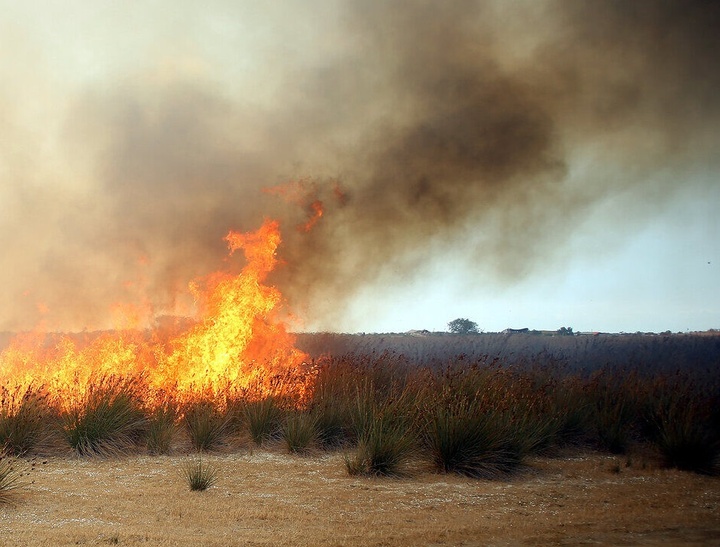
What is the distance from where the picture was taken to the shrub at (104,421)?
1027cm

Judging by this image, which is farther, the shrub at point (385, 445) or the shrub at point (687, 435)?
the shrub at point (687, 435)

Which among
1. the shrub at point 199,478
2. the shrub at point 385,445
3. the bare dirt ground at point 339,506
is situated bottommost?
the bare dirt ground at point 339,506

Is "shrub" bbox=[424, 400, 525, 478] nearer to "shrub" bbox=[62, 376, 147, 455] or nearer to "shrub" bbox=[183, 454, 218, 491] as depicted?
"shrub" bbox=[183, 454, 218, 491]

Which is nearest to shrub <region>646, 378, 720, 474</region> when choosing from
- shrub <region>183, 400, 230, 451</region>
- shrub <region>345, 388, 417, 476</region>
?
shrub <region>345, 388, 417, 476</region>

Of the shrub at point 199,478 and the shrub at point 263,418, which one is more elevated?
the shrub at point 263,418

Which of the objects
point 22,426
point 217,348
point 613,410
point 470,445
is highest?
point 217,348

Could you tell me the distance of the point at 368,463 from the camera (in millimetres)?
9484

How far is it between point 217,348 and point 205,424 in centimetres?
413

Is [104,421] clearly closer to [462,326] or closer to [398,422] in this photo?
[398,422]

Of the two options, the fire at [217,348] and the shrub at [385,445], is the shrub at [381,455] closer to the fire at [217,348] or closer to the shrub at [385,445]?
the shrub at [385,445]

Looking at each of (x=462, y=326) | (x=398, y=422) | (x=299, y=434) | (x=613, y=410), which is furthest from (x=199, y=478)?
(x=462, y=326)

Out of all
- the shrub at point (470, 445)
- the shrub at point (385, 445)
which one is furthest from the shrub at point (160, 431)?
the shrub at point (470, 445)

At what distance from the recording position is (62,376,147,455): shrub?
10.3 m

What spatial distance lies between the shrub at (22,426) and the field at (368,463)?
27 mm
